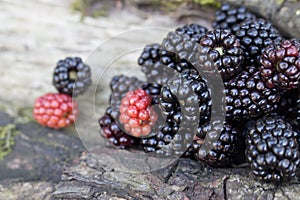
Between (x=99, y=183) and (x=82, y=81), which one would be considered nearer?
(x=99, y=183)

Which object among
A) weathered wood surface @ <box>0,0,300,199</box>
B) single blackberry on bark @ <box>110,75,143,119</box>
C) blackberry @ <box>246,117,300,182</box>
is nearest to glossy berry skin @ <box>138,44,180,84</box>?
single blackberry on bark @ <box>110,75,143,119</box>

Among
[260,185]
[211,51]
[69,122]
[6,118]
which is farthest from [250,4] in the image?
[6,118]

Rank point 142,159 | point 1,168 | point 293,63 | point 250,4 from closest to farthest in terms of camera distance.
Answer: point 293,63, point 142,159, point 1,168, point 250,4

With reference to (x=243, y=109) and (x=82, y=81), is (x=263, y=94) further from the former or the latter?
(x=82, y=81)

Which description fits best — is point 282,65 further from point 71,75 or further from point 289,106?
point 71,75

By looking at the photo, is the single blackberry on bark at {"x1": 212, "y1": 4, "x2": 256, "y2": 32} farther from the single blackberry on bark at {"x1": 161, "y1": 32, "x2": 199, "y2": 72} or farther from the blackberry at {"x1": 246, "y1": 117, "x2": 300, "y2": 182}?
the blackberry at {"x1": 246, "y1": 117, "x2": 300, "y2": 182}
